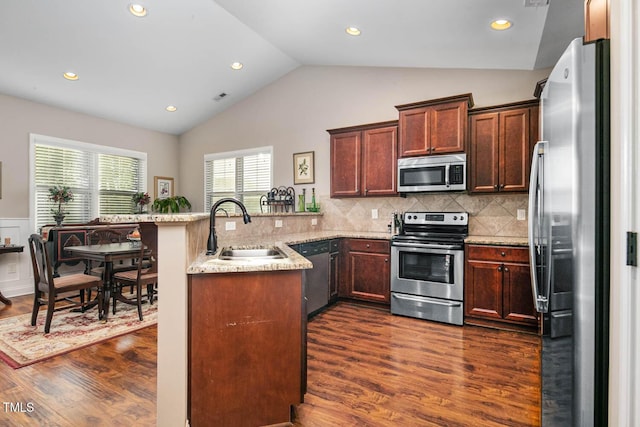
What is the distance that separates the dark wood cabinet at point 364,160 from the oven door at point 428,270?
0.80m

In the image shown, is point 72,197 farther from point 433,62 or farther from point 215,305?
point 433,62

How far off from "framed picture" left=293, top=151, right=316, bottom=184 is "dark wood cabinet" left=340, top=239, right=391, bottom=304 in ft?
4.51

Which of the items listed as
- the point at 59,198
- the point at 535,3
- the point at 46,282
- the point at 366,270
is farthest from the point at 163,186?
the point at 535,3

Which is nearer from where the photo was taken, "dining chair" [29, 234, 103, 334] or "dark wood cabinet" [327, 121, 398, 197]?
"dining chair" [29, 234, 103, 334]

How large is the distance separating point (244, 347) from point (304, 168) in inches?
145

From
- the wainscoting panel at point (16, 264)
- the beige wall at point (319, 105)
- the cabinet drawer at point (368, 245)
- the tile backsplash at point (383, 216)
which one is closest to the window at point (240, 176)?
the beige wall at point (319, 105)

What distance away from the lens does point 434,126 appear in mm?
3688

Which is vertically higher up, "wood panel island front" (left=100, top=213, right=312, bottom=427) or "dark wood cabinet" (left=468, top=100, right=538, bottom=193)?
"dark wood cabinet" (left=468, top=100, right=538, bottom=193)

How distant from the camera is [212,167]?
20.7 feet

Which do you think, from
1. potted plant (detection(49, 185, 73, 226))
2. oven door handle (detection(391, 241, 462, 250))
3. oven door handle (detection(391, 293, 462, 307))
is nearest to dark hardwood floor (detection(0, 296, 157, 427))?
oven door handle (detection(391, 293, 462, 307))

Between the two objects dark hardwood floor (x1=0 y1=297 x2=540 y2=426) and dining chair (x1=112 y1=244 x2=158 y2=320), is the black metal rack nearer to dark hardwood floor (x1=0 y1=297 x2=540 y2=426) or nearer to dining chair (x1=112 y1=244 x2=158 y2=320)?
dining chair (x1=112 y1=244 x2=158 y2=320)

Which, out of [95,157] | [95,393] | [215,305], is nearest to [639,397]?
[215,305]

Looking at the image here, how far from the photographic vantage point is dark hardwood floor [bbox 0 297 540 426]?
1902 mm

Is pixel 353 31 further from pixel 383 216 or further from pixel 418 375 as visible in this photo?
pixel 418 375
